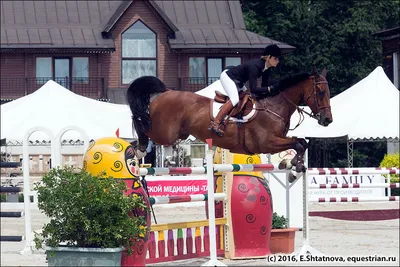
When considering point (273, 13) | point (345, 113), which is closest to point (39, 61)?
point (273, 13)

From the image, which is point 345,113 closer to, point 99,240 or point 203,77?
point 203,77

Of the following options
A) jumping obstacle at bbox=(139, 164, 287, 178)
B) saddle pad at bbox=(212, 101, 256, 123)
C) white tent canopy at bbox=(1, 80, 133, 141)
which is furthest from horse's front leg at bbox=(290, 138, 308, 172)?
white tent canopy at bbox=(1, 80, 133, 141)

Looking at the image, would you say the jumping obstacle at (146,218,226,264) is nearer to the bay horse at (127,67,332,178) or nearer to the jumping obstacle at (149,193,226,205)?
the jumping obstacle at (149,193,226,205)

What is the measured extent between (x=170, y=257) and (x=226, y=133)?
5.73ft

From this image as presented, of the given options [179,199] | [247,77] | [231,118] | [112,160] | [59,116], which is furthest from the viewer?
[59,116]

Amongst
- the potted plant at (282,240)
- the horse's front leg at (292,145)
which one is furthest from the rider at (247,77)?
the potted plant at (282,240)

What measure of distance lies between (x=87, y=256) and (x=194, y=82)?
30.8 meters

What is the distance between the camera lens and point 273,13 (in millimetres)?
45844

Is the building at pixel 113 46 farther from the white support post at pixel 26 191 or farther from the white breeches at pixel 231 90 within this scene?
the white breeches at pixel 231 90

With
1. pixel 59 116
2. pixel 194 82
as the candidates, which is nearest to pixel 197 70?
pixel 194 82

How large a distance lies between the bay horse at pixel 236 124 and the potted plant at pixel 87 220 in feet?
5.42

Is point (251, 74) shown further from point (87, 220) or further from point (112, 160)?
point (87, 220)

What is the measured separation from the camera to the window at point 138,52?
126ft

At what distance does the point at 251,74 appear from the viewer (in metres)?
10.2
